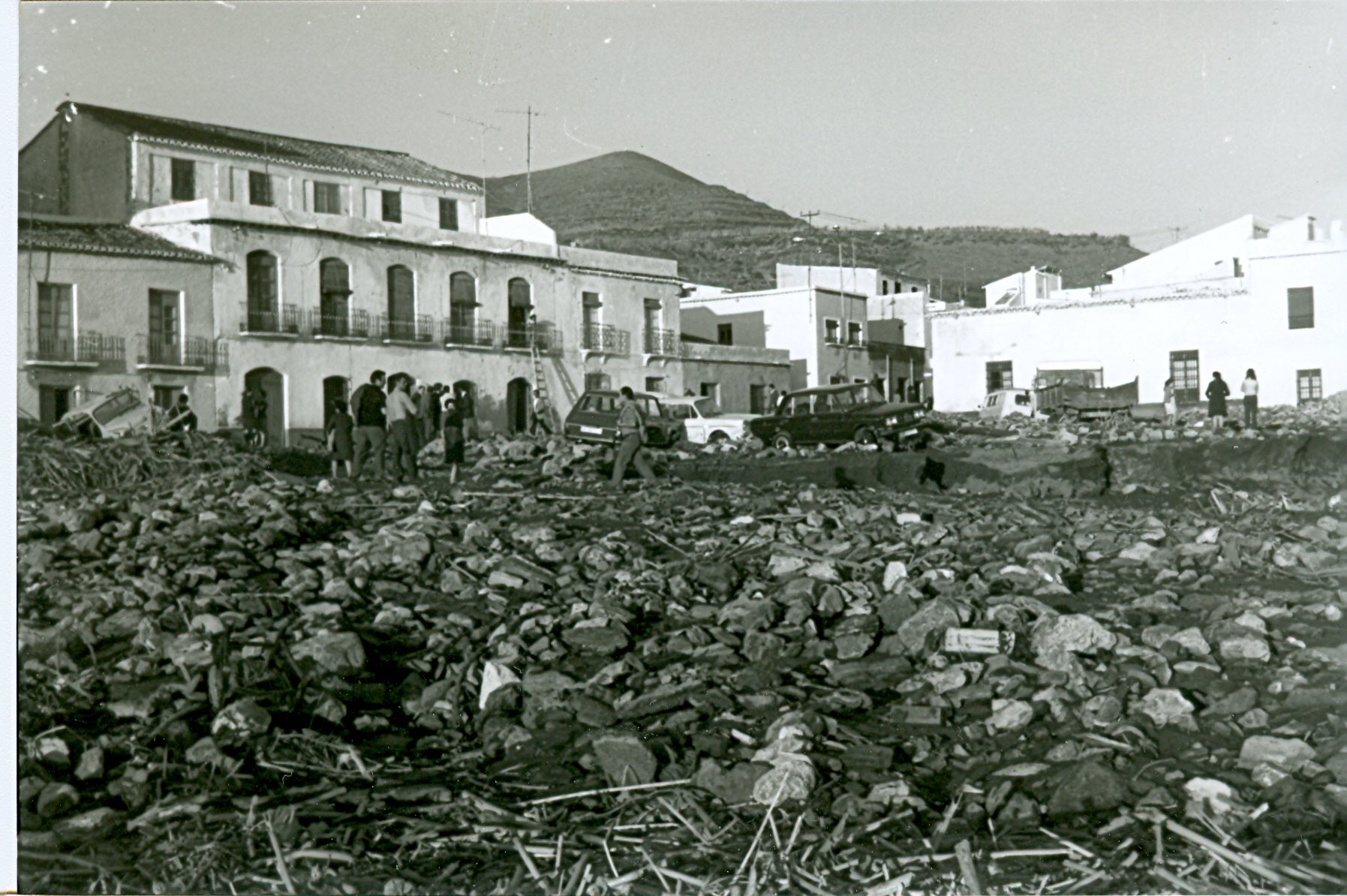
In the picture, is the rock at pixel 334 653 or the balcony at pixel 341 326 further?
the balcony at pixel 341 326

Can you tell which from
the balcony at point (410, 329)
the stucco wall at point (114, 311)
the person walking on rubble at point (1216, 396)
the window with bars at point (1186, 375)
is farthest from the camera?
the balcony at point (410, 329)

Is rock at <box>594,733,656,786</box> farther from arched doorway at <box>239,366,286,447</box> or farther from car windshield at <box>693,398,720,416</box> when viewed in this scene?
car windshield at <box>693,398,720,416</box>

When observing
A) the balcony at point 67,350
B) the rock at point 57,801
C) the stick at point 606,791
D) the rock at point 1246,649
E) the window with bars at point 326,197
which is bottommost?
the rock at point 57,801

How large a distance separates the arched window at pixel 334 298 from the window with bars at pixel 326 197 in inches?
23.1

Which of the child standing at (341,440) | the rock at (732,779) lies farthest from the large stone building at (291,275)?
the rock at (732,779)

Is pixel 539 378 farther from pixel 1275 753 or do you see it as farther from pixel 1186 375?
pixel 1275 753

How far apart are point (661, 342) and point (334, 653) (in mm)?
16168

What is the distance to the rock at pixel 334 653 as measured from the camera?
16.1ft

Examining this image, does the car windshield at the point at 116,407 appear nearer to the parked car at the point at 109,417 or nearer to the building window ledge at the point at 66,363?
the parked car at the point at 109,417

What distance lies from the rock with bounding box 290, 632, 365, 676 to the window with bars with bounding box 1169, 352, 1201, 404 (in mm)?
6766

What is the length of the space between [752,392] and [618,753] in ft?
70.7

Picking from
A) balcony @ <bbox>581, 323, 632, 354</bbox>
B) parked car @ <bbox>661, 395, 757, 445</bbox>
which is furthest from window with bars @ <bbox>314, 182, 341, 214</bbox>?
parked car @ <bbox>661, 395, 757, 445</bbox>

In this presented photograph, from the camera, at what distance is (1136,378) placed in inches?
408

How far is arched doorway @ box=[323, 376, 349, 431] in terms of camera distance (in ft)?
36.1
